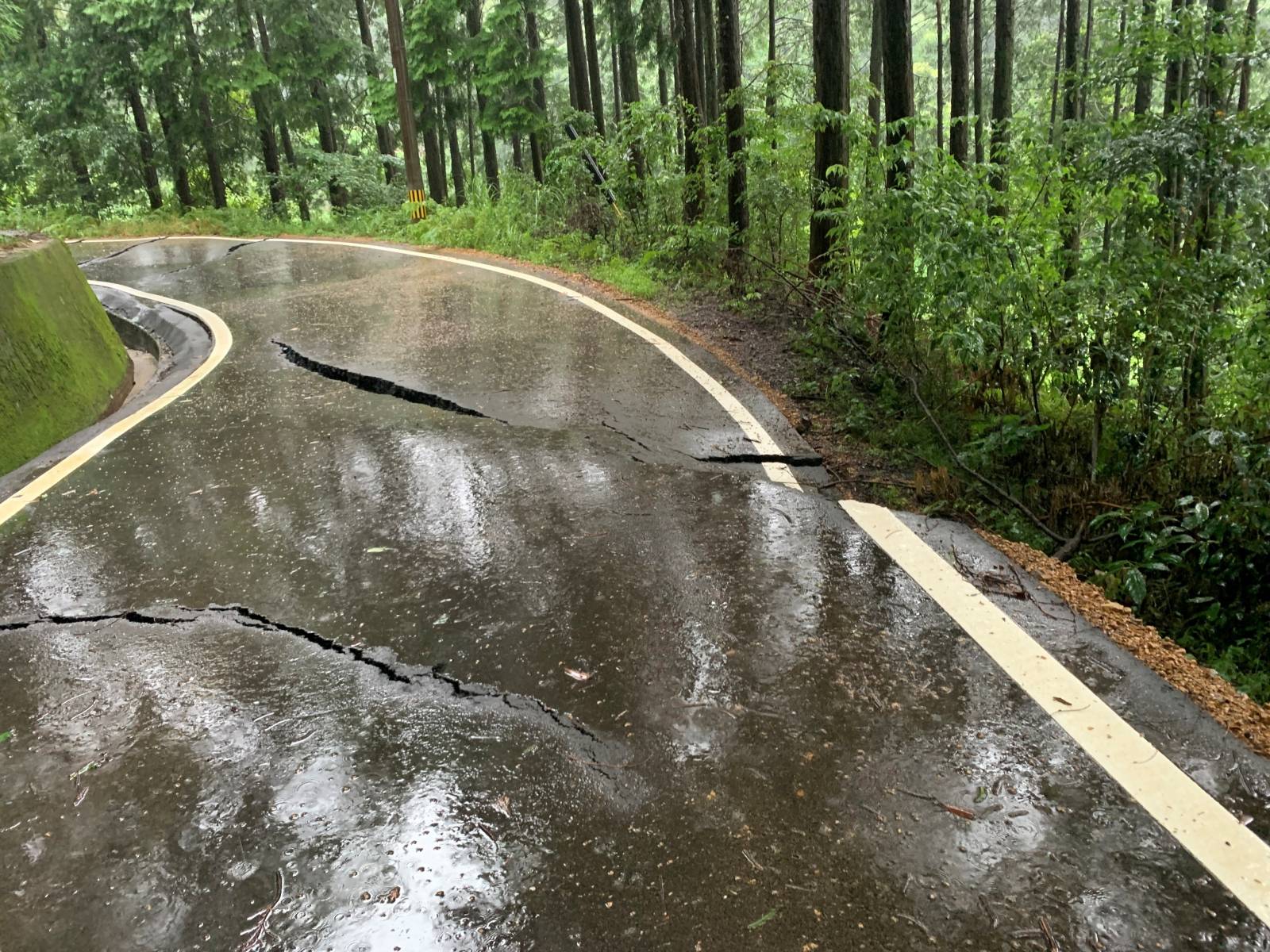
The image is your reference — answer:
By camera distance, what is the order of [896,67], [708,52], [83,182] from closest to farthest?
[896,67] → [708,52] → [83,182]

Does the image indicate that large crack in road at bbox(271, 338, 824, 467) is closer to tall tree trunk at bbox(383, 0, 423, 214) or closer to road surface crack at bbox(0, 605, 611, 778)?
road surface crack at bbox(0, 605, 611, 778)

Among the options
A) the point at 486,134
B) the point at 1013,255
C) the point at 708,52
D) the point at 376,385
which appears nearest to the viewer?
the point at 1013,255

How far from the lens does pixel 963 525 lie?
4.72 meters

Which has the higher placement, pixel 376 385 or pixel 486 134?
pixel 486 134

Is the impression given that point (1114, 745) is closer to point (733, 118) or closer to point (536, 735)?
point (536, 735)

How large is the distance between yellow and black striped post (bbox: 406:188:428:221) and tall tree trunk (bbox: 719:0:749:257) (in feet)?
30.7

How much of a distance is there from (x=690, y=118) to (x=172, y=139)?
19369 mm

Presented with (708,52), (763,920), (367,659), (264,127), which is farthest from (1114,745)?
(264,127)

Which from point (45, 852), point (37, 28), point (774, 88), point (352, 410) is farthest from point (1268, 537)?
point (37, 28)

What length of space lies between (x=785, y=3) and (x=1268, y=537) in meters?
38.6

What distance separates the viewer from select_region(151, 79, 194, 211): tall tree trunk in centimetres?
2564

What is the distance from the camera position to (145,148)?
27.0 metres

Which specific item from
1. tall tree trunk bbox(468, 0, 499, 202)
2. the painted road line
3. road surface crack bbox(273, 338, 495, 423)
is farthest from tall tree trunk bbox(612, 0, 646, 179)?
road surface crack bbox(273, 338, 495, 423)

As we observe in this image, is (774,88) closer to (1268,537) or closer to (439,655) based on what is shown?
(1268,537)
